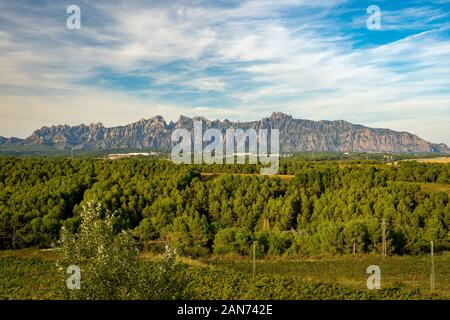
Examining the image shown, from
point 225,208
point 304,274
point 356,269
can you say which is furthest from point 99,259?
point 225,208

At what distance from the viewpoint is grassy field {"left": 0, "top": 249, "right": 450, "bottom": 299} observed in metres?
19.9

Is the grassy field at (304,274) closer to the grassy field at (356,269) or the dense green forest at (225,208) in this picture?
the grassy field at (356,269)

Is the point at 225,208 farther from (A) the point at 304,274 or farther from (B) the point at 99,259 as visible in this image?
(B) the point at 99,259

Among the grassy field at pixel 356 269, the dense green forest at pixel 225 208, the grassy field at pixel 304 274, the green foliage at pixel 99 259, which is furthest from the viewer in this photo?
the dense green forest at pixel 225 208

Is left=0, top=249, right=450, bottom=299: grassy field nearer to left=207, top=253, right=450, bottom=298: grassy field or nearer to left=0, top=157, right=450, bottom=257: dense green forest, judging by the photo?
left=207, top=253, right=450, bottom=298: grassy field

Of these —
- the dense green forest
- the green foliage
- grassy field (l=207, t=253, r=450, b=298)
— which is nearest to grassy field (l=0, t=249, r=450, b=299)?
grassy field (l=207, t=253, r=450, b=298)

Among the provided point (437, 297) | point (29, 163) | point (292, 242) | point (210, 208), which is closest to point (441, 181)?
point (210, 208)

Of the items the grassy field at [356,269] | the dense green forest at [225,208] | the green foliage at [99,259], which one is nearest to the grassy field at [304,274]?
the grassy field at [356,269]

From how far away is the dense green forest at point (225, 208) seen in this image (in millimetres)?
40125

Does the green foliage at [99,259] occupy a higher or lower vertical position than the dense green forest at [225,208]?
higher

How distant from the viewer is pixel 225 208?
59562 millimetres

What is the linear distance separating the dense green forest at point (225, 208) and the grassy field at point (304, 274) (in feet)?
11.5

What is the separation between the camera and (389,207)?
53.0m

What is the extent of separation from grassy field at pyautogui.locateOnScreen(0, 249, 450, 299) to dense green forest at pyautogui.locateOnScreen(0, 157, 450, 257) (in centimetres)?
352
